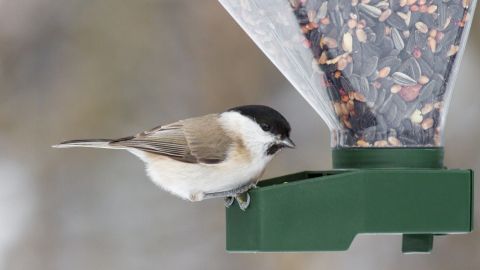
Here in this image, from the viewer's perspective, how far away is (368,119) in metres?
3.33

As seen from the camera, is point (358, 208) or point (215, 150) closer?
point (358, 208)

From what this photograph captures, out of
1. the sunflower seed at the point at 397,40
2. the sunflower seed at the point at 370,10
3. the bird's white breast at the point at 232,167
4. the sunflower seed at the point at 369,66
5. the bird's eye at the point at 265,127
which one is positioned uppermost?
the sunflower seed at the point at 370,10

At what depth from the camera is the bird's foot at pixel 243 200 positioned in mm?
3241

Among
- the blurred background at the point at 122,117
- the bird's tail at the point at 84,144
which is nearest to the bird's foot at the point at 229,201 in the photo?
the bird's tail at the point at 84,144

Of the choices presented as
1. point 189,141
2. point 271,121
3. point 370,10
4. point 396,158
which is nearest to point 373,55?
point 370,10

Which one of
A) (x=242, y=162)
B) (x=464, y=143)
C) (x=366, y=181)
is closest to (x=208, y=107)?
(x=464, y=143)

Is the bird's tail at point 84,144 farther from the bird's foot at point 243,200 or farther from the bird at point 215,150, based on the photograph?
the bird's foot at point 243,200

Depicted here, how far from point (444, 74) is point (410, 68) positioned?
0.41ft

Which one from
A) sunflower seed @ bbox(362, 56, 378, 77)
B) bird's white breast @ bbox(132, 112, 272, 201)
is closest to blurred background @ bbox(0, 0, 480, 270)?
bird's white breast @ bbox(132, 112, 272, 201)

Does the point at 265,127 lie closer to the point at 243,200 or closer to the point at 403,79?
the point at 243,200

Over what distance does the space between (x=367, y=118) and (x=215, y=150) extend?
1.87ft

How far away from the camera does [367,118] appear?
10.9 ft

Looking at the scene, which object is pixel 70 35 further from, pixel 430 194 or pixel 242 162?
pixel 430 194

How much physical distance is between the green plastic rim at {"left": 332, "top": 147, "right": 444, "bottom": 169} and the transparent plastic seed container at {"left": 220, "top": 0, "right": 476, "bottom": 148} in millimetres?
28
